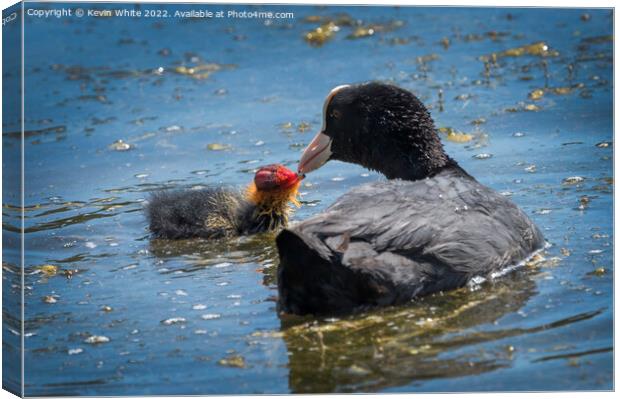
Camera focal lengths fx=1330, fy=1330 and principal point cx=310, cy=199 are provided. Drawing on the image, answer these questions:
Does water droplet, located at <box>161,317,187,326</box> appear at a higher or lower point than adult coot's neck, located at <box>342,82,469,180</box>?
lower

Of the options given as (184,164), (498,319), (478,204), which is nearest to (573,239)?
(478,204)

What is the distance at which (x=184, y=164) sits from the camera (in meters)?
A: 10.3

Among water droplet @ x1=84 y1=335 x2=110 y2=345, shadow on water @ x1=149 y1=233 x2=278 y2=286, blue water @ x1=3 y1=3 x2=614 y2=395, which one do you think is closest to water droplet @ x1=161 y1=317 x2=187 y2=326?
blue water @ x1=3 y1=3 x2=614 y2=395

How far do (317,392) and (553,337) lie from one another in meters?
1.25

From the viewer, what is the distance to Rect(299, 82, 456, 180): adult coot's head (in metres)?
8.04

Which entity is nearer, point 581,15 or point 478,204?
point 478,204

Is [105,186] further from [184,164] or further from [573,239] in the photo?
[573,239]

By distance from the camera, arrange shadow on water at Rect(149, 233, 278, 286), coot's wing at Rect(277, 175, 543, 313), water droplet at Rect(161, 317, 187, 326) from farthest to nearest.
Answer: shadow on water at Rect(149, 233, 278, 286) < water droplet at Rect(161, 317, 187, 326) < coot's wing at Rect(277, 175, 543, 313)

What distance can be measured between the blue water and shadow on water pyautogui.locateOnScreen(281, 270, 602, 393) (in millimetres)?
13

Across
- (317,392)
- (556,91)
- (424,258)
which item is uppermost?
(556,91)

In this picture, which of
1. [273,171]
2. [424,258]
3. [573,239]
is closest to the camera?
[424,258]

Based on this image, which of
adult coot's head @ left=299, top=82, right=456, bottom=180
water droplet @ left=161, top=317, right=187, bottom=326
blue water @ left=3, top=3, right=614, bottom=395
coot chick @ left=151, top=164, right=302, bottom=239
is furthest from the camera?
coot chick @ left=151, top=164, right=302, bottom=239

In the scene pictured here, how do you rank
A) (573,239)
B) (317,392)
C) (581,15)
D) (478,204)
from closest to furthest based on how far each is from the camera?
(317,392) < (478,204) < (573,239) < (581,15)

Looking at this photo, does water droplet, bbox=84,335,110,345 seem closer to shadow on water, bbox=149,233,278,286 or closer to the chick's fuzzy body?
shadow on water, bbox=149,233,278,286
